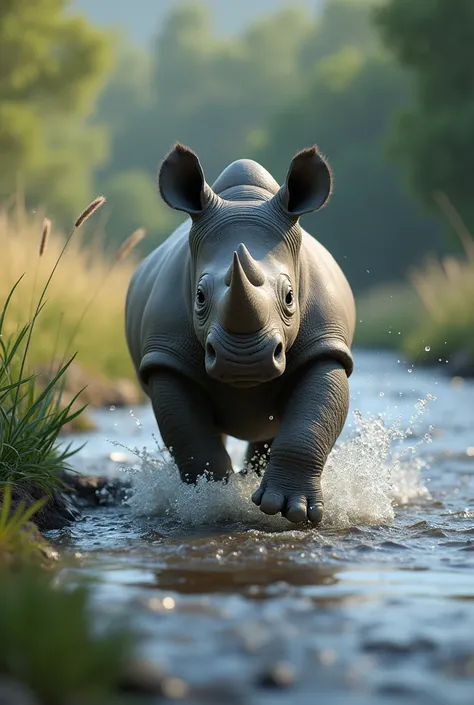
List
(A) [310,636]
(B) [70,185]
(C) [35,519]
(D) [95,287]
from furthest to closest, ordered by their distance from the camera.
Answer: (B) [70,185]
(D) [95,287]
(C) [35,519]
(A) [310,636]

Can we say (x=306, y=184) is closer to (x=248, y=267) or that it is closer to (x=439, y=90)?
(x=248, y=267)

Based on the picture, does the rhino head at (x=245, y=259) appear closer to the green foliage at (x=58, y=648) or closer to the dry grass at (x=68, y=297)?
the green foliage at (x=58, y=648)

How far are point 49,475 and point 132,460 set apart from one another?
3.06m

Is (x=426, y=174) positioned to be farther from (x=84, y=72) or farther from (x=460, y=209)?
(x=84, y=72)

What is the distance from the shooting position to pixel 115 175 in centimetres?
7700

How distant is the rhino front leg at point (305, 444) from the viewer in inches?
196

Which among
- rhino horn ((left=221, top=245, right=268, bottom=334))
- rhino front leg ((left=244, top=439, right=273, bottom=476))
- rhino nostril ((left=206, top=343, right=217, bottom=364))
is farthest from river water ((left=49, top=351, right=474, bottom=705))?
rhino horn ((left=221, top=245, right=268, bottom=334))

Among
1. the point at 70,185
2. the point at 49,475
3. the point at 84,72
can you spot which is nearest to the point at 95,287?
the point at 49,475

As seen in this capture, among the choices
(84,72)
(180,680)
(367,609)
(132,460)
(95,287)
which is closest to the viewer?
(180,680)

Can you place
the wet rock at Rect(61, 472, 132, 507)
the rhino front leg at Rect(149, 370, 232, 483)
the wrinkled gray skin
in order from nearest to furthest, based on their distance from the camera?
1. the wrinkled gray skin
2. the rhino front leg at Rect(149, 370, 232, 483)
3. the wet rock at Rect(61, 472, 132, 507)

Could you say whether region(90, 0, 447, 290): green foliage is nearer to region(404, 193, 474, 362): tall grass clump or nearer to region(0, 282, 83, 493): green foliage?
region(404, 193, 474, 362): tall grass clump

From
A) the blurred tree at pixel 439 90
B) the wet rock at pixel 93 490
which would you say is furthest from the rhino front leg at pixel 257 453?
the blurred tree at pixel 439 90

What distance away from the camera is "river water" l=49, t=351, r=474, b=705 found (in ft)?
9.24

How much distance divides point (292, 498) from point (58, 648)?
8.23 ft
